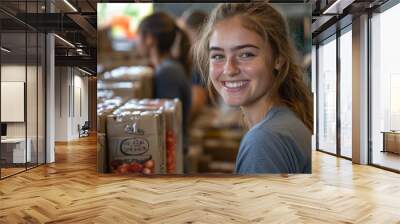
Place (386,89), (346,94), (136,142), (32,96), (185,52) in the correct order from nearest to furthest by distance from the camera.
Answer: (185,52)
(136,142)
(386,89)
(32,96)
(346,94)

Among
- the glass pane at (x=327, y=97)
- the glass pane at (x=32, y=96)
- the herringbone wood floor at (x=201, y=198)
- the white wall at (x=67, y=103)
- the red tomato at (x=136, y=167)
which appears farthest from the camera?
the white wall at (x=67, y=103)

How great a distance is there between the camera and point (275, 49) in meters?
4.84

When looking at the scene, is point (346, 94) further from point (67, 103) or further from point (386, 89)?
point (67, 103)

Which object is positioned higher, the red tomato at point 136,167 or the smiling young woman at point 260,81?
the smiling young woman at point 260,81

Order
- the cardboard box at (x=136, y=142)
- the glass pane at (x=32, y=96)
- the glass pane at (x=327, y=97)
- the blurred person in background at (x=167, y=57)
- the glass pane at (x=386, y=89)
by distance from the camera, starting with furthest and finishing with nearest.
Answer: the glass pane at (x=327, y=97)
the glass pane at (x=32, y=96)
the glass pane at (x=386, y=89)
the cardboard box at (x=136, y=142)
the blurred person in background at (x=167, y=57)

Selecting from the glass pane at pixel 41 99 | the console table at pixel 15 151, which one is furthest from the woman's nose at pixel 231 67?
the glass pane at pixel 41 99

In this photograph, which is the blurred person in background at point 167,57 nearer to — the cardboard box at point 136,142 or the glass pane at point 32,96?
the cardboard box at point 136,142

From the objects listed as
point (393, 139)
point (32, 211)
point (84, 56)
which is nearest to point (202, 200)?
point (32, 211)

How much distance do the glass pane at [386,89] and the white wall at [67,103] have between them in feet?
36.2

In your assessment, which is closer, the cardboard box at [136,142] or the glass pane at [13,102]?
the cardboard box at [136,142]

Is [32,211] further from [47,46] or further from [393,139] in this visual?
[393,139]

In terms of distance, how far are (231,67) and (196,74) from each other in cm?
50

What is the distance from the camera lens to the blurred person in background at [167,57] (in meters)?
4.95

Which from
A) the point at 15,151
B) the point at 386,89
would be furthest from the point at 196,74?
the point at 386,89
